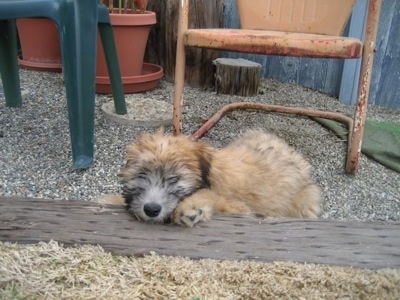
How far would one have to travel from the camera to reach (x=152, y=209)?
169 centimetres

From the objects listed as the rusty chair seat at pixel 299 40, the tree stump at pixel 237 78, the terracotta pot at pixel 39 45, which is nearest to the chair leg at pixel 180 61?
the rusty chair seat at pixel 299 40

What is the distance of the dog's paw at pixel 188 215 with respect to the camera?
1745 millimetres

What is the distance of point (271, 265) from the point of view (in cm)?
176

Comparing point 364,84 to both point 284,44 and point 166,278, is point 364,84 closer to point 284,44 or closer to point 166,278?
point 284,44

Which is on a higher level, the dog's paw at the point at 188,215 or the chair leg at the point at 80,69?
the chair leg at the point at 80,69

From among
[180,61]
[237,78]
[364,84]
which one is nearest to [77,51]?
[180,61]

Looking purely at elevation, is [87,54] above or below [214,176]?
above

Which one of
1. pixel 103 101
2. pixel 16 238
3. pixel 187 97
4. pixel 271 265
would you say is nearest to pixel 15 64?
pixel 103 101

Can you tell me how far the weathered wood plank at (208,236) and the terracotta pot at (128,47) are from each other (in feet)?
7.65

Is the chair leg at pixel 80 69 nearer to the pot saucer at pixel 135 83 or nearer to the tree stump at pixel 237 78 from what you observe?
the pot saucer at pixel 135 83

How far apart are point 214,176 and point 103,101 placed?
223 cm

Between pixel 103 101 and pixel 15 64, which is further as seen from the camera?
pixel 103 101

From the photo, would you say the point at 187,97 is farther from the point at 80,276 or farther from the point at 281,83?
the point at 80,276

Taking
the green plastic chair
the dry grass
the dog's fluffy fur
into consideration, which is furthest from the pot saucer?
the dry grass
